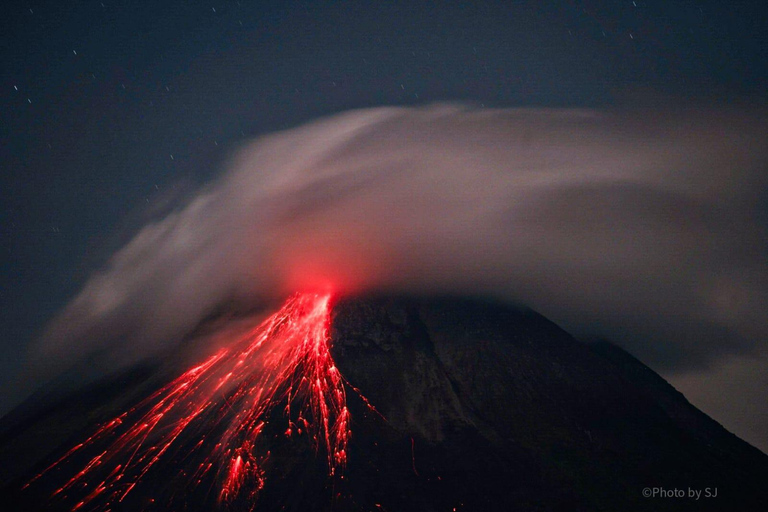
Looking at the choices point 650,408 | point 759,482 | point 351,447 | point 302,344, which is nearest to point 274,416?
point 351,447

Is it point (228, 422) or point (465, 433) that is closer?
point (228, 422)

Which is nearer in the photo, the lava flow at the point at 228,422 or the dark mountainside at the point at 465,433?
the dark mountainside at the point at 465,433

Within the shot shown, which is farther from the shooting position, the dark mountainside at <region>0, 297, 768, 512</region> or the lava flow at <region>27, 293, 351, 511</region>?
the lava flow at <region>27, 293, 351, 511</region>

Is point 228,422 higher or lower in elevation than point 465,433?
lower

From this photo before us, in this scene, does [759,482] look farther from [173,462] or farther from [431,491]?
[173,462]
